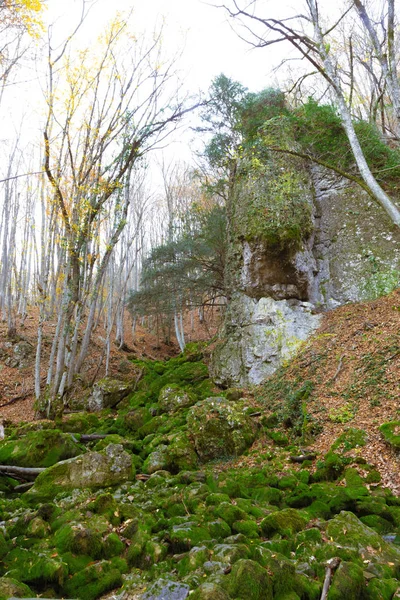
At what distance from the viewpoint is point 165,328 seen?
66.7 ft

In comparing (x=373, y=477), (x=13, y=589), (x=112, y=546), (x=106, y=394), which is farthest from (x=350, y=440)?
(x=106, y=394)

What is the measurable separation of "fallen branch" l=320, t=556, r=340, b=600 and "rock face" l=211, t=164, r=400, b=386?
6.75 m

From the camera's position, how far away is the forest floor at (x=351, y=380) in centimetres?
570

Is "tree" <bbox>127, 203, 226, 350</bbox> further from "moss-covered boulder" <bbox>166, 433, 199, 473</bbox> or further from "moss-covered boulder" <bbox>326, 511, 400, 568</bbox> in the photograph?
"moss-covered boulder" <bbox>326, 511, 400, 568</bbox>

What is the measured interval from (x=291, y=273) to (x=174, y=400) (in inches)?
212

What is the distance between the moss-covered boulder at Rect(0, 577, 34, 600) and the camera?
271cm

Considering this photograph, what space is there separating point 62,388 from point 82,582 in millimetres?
7296

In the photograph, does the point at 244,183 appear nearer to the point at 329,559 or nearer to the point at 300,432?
the point at 300,432

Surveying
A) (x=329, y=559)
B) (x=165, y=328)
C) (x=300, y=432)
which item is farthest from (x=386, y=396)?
(x=165, y=328)

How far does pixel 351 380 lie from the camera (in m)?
7.05

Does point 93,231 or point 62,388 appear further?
point 93,231

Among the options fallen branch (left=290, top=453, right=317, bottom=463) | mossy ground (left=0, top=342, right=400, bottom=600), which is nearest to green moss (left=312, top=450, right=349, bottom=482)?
mossy ground (left=0, top=342, right=400, bottom=600)

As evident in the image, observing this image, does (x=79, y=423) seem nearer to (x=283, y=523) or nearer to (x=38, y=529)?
(x=38, y=529)

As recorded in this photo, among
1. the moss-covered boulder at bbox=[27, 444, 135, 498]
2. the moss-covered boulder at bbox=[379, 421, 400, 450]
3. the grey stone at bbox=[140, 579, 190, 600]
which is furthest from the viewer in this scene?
the moss-covered boulder at bbox=[27, 444, 135, 498]
